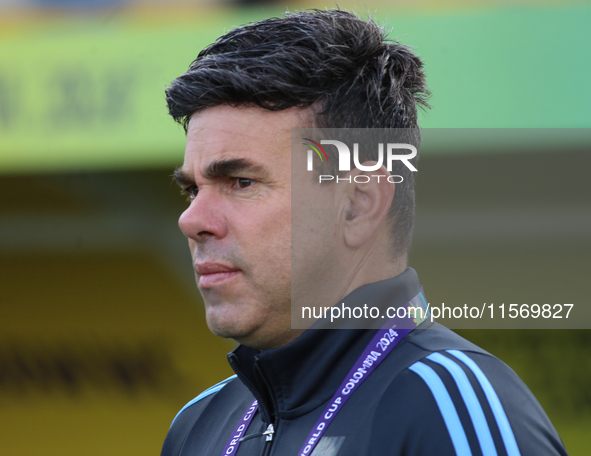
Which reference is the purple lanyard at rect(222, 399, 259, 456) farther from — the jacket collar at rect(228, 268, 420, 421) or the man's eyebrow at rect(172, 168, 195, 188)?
the man's eyebrow at rect(172, 168, 195, 188)

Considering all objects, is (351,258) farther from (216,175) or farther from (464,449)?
(464,449)

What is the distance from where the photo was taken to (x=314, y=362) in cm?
110

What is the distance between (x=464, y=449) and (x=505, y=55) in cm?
204

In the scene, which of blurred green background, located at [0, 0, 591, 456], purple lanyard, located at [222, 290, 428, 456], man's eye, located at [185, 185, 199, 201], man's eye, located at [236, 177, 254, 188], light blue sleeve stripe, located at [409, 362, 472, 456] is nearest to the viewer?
light blue sleeve stripe, located at [409, 362, 472, 456]

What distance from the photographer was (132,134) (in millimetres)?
2902

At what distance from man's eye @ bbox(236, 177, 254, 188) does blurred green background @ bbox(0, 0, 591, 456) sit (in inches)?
64.5

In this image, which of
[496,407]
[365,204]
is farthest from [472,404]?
[365,204]

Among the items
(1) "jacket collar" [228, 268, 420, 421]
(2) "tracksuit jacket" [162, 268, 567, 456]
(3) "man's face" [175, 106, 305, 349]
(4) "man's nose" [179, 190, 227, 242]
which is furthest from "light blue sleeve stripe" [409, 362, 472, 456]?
(4) "man's nose" [179, 190, 227, 242]

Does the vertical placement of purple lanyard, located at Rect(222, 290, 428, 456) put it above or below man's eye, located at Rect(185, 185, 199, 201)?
below

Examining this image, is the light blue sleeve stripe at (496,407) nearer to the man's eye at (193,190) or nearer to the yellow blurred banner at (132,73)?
the man's eye at (193,190)

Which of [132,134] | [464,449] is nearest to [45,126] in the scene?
[132,134]

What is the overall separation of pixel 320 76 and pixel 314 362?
0.50 m

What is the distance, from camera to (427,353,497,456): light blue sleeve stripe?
862mm

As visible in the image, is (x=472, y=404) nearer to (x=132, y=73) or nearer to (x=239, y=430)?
(x=239, y=430)
